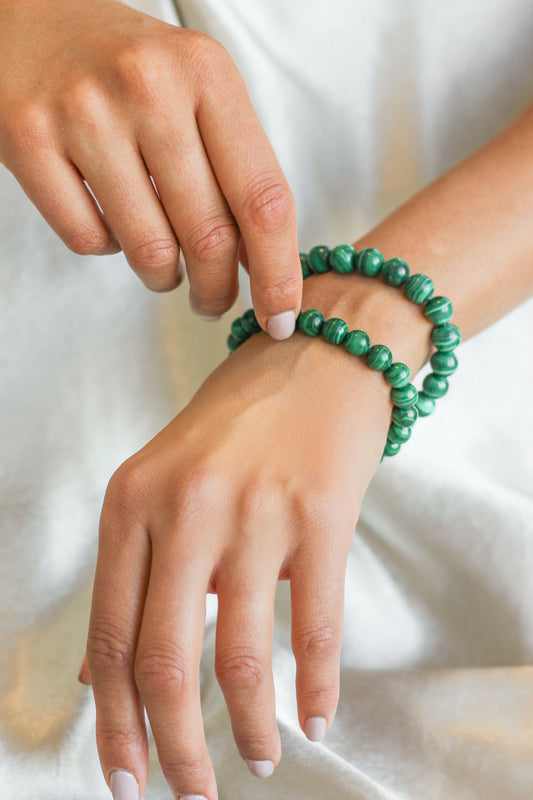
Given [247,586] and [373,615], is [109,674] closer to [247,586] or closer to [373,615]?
[247,586]

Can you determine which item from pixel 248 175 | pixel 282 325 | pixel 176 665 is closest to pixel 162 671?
pixel 176 665

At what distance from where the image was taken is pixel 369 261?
97cm

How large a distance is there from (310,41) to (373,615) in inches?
36.9

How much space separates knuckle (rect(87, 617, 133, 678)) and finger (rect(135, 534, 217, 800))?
0.02m

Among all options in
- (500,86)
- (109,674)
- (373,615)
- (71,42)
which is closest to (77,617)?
Answer: (109,674)

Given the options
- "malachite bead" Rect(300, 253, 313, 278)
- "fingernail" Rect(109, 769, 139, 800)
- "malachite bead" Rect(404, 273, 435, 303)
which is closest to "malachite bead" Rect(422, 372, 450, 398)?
"malachite bead" Rect(404, 273, 435, 303)

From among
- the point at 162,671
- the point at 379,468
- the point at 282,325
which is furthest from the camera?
the point at 379,468

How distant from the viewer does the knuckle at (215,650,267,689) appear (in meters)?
0.74

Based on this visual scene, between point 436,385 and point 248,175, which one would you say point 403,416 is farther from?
point 248,175

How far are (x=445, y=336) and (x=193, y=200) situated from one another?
391 mm

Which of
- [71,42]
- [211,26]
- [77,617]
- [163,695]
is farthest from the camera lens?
[211,26]

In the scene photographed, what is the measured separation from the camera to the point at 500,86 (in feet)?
4.30

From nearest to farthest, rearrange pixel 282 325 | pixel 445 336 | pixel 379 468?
pixel 282 325 < pixel 445 336 < pixel 379 468

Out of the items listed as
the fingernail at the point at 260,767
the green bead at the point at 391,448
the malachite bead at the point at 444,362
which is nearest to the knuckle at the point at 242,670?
the fingernail at the point at 260,767
